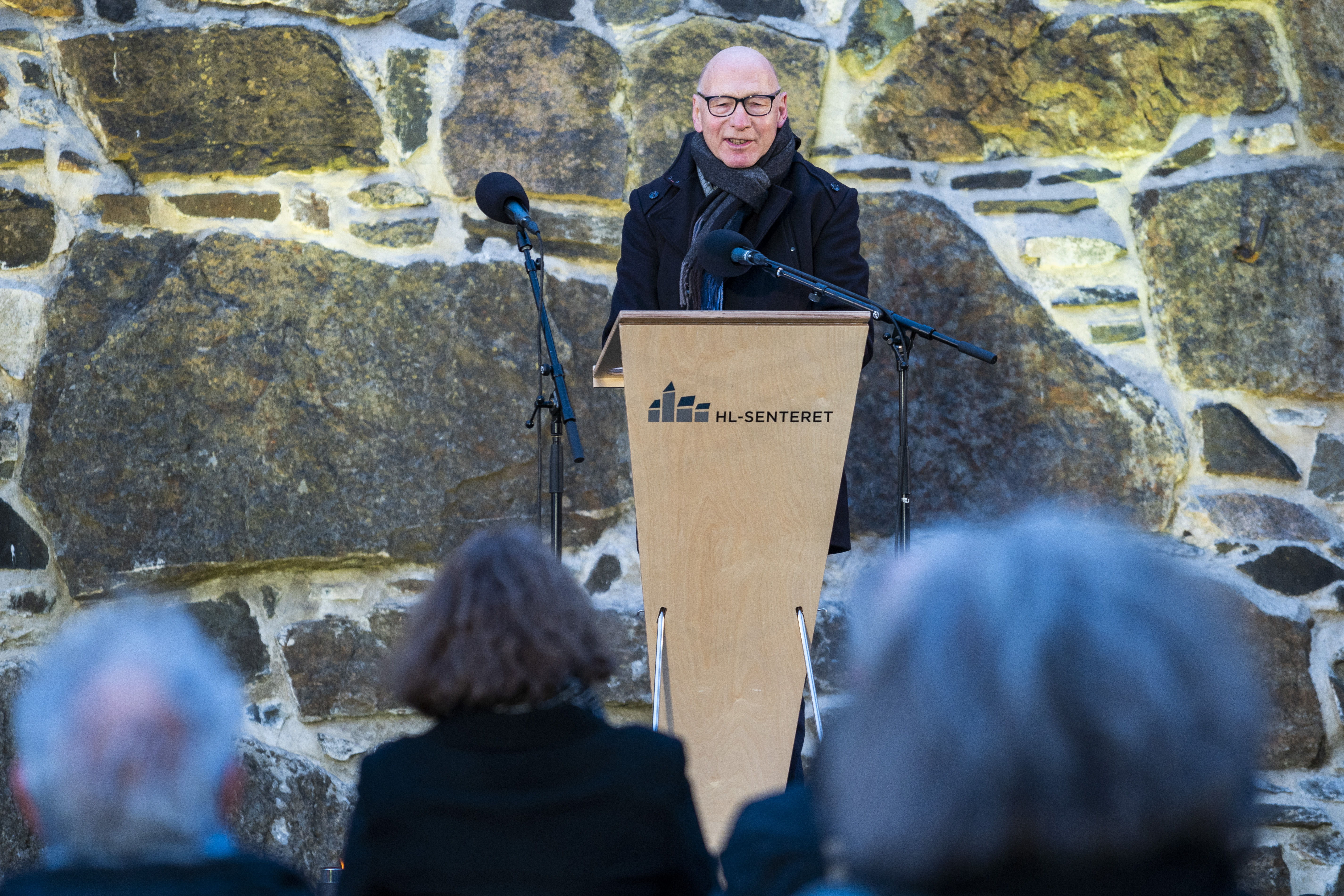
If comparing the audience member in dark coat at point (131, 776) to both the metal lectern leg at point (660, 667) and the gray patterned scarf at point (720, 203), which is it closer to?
the metal lectern leg at point (660, 667)

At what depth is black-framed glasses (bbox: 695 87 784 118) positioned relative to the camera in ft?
9.37

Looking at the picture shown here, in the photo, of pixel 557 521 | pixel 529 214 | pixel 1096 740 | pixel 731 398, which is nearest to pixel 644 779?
pixel 1096 740

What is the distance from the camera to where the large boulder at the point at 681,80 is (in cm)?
341

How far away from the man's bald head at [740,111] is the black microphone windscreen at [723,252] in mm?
462

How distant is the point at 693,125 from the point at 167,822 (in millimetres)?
2623

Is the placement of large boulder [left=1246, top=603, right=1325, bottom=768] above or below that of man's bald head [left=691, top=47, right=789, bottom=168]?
below

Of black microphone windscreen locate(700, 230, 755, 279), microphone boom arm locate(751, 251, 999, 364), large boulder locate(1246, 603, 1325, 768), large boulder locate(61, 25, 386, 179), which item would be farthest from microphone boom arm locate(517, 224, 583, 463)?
large boulder locate(1246, 603, 1325, 768)

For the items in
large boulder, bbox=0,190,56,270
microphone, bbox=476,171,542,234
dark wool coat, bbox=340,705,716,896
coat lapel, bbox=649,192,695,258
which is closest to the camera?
dark wool coat, bbox=340,705,716,896

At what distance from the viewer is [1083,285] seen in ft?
11.2

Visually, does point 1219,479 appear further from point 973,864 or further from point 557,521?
point 973,864

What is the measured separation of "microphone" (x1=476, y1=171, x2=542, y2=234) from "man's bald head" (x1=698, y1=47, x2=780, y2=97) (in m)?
0.53

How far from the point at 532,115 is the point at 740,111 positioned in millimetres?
789

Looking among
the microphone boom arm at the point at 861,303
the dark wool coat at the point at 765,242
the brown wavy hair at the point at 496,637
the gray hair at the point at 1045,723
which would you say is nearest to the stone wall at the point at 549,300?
the dark wool coat at the point at 765,242

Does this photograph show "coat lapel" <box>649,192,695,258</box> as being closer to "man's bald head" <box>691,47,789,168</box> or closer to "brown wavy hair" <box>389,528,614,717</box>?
"man's bald head" <box>691,47,789,168</box>
